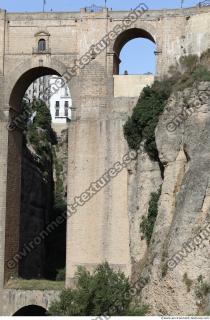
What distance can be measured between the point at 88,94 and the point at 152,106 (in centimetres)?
362

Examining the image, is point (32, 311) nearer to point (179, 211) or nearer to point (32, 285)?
point (32, 285)

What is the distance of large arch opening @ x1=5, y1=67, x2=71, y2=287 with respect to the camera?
40.3 m

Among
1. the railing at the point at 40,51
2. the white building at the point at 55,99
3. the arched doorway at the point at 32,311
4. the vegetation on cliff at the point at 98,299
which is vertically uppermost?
the white building at the point at 55,99

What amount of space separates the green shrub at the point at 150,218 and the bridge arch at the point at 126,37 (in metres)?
7.10

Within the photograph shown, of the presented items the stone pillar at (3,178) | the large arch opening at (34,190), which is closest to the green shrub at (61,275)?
the large arch opening at (34,190)

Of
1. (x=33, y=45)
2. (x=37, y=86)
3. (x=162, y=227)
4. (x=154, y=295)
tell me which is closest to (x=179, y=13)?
(x=33, y=45)

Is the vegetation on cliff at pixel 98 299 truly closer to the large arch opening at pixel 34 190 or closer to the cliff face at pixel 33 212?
the large arch opening at pixel 34 190

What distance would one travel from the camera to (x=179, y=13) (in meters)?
39.1

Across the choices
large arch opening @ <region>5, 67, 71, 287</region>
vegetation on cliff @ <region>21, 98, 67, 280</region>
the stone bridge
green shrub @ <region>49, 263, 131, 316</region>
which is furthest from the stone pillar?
vegetation on cliff @ <region>21, 98, 67, 280</region>

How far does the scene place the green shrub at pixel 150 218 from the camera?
35844 millimetres

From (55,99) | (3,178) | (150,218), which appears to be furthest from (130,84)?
(55,99)

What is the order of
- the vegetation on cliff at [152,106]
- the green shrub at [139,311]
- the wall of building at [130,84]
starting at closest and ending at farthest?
the green shrub at [139,311] < the vegetation on cliff at [152,106] < the wall of building at [130,84]

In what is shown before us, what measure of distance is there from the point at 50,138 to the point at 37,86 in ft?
69.9

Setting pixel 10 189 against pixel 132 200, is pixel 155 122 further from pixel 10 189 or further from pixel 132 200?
pixel 10 189
